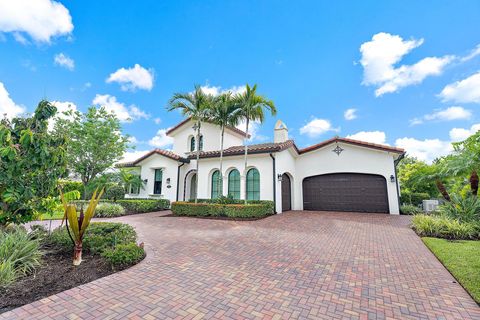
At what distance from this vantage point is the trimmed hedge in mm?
12508

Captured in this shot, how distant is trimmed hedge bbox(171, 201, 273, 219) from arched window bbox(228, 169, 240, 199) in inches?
106

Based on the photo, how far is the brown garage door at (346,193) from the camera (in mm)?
15344

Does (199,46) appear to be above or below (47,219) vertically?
above

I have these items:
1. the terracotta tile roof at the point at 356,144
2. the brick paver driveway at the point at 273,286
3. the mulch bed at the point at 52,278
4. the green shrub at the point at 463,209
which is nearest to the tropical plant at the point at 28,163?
the mulch bed at the point at 52,278

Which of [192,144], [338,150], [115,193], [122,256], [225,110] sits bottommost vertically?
[122,256]

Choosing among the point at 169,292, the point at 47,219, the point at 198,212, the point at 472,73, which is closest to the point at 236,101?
the point at 198,212

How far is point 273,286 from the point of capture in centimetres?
416

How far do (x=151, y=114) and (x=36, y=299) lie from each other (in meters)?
18.3

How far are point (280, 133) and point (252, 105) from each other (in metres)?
6.05

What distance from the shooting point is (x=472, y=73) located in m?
10.6

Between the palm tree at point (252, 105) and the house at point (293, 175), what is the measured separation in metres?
2.42

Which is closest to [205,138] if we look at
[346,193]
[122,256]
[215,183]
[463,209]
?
[215,183]

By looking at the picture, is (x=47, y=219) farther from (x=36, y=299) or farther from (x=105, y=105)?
(x=36, y=299)

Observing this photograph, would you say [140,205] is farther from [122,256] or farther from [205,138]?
[122,256]
